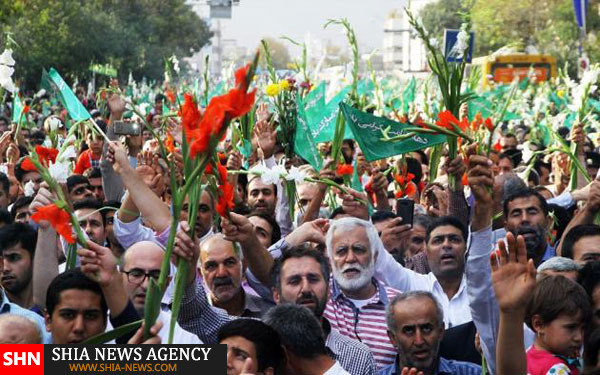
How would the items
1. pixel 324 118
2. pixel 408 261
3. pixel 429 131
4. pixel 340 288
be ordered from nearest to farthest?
1. pixel 429 131
2. pixel 340 288
3. pixel 408 261
4. pixel 324 118

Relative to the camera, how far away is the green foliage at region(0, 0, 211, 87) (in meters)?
38.0

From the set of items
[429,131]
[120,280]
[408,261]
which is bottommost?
[408,261]

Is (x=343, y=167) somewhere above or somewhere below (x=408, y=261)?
above

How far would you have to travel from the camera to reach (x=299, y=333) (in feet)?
15.0

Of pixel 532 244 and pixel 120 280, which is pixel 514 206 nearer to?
pixel 532 244

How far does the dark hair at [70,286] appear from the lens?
4617mm

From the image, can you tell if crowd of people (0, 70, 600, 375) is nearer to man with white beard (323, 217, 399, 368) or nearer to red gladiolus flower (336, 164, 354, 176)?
man with white beard (323, 217, 399, 368)

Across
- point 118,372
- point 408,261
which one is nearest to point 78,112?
point 408,261

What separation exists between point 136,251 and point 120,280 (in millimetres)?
1185

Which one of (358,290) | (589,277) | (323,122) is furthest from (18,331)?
(323,122)

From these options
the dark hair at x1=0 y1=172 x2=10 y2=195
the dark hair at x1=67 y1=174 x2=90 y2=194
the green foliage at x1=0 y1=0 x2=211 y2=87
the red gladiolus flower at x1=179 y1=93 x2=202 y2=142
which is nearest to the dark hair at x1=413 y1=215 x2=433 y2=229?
the dark hair at x1=67 y1=174 x2=90 y2=194

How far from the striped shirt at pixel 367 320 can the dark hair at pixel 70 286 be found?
4.68 ft

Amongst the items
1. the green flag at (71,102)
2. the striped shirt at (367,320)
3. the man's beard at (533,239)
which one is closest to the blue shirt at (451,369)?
the striped shirt at (367,320)

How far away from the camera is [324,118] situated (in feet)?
32.1
